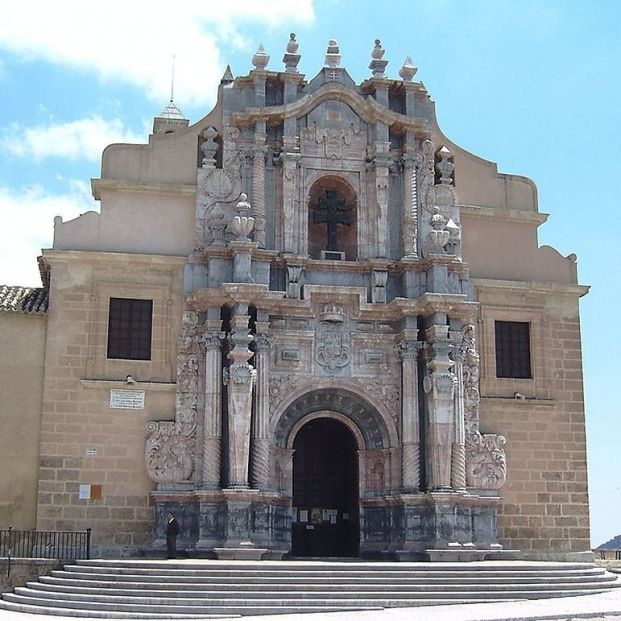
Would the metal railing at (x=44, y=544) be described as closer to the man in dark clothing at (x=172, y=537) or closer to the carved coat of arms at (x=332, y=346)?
the man in dark clothing at (x=172, y=537)

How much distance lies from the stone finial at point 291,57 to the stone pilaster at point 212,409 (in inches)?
263

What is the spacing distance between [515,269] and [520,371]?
2548 millimetres

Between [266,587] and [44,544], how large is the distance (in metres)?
6.21

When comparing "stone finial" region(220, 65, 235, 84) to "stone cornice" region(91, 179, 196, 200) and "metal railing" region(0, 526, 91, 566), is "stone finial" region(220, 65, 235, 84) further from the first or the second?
"metal railing" region(0, 526, 91, 566)

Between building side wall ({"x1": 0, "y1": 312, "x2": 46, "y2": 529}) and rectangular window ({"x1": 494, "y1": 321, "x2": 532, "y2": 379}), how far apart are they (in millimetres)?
10790

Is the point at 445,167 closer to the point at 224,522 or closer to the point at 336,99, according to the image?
the point at 336,99

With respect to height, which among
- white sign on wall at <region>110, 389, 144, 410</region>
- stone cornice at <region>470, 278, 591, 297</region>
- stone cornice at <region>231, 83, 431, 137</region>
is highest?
stone cornice at <region>231, 83, 431, 137</region>

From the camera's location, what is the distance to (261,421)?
23.8m

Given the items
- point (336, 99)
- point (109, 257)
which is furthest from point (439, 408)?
point (109, 257)

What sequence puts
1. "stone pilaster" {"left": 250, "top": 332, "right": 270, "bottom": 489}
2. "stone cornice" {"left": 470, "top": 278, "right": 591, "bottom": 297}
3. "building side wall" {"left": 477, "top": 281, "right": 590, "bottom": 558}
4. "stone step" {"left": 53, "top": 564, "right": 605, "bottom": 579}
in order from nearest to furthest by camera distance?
"stone step" {"left": 53, "top": 564, "right": 605, "bottom": 579} < "stone pilaster" {"left": 250, "top": 332, "right": 270, "bottom": 489} < "building side wall" {"left": 477, "top": 281, "right": 590, "bottom": 558} < "stone cornice" {"left": 470, "top": 278, "right": 591, "bottom": 297}

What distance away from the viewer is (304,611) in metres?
18.3

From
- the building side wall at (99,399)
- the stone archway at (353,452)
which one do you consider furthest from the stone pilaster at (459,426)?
the building side wall at (99,399)

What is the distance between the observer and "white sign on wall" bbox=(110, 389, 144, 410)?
23906 mm

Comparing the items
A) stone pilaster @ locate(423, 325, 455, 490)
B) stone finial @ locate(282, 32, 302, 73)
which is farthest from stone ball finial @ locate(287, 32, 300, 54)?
stone pilaster @ locate(423, 325, 455, 490)
